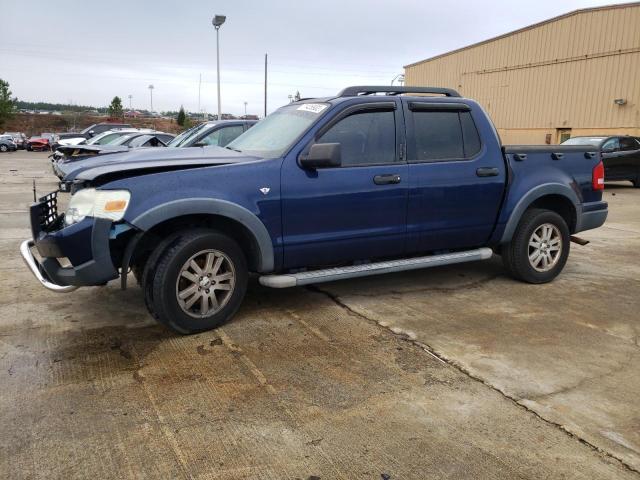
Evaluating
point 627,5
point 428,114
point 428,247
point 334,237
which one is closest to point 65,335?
point 334,237

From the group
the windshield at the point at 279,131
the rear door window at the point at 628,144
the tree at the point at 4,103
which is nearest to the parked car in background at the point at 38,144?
the tree at the point at 4,103

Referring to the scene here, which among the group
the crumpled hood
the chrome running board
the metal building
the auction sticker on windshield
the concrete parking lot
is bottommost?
the concrete parking lot

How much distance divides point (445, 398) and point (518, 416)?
417mm

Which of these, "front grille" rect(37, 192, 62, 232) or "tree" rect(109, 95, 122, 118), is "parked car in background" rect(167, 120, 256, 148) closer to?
"front grille" rect(37, 192, 62, 232)

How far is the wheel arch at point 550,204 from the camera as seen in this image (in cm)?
555

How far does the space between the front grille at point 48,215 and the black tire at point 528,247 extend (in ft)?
13.9

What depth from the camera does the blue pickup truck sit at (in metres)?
4.01

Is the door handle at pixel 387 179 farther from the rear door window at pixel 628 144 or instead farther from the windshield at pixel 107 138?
the rear door window at pixel 628 144

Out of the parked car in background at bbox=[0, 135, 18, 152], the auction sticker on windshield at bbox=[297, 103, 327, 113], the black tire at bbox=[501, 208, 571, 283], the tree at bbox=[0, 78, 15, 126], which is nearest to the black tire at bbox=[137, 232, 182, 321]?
the auction sticker on windshield at bbox=[297, 103, 327, 113]

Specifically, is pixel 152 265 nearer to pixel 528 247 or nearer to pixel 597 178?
pixel 528 247

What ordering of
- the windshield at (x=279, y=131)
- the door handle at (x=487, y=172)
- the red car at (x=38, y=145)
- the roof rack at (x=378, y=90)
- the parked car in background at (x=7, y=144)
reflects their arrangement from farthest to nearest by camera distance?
the red car at (x=38, y=145) < the parked car in background at (x=7, y=144) < the door handle at (x=487, y=172) < the roof rack at (x=378, y=90) < the windshield at (x=279, y=131)

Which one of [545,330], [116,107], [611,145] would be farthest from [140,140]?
[116,107]

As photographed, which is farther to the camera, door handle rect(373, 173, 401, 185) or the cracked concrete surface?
door handle rect(373, 173, 401, 185)

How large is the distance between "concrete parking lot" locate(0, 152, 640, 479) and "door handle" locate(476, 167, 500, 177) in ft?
3.77
